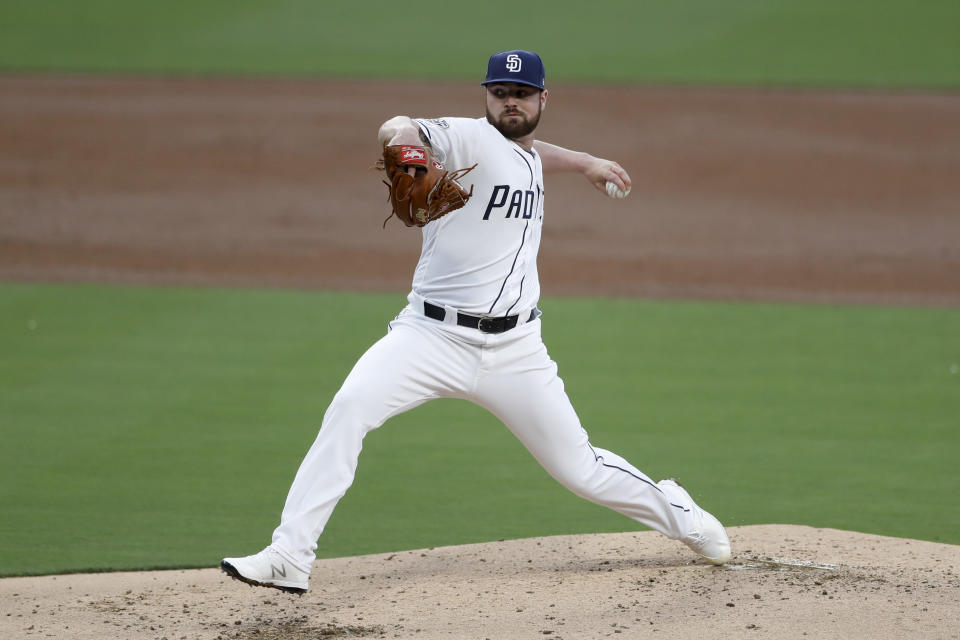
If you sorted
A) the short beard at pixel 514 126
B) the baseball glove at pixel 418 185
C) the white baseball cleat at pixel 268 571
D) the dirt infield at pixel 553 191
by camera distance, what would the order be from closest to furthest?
the white baseball cleat at pixel 268 571, the baseball glove at pixel 418 185, the short beard at pixel 514 126, the dirt infield at pixel 553 191

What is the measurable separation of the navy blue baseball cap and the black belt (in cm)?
83

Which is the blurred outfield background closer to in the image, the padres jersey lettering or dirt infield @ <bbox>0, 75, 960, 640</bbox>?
dirt infield @ <bbox>0, 75, 960, 640</bbox>

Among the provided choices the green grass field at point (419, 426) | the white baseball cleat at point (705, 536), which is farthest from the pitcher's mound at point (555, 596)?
the green grass field at point (419, 426)

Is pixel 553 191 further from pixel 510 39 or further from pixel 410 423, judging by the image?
pixel 410 423

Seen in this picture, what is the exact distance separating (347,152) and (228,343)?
5679mm

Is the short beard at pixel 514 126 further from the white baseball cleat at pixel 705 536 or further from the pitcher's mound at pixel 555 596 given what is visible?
the pitcher's mound at pixel 555 596

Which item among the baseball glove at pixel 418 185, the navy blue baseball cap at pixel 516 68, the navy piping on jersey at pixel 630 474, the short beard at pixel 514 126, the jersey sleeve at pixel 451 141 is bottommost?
the navy piping on jersey at pixel 630 474

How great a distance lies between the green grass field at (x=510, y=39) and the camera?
53.8ft

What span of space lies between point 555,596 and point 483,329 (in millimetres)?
1009

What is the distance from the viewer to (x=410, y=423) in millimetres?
7410

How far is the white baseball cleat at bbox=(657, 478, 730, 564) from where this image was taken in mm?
4586

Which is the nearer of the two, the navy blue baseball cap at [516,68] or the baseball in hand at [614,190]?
the navy blue baseball cap at [516,68]

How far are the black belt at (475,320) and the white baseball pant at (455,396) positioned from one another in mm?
24

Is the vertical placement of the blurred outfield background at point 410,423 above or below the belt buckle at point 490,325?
below
